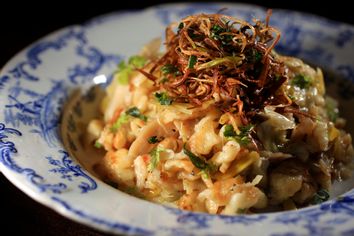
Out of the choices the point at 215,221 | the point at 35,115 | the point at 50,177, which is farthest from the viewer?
the point at 35,115

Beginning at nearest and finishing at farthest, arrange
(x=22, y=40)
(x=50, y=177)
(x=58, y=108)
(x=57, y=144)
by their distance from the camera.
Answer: (x=50, y=177), (x=57, y=144), (x=58, y=108), (x=22, y=40)

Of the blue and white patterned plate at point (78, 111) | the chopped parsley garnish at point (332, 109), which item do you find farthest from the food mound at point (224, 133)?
the blue and white patterned plate at point (78, 111)

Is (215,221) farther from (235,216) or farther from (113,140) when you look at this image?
(113,140)

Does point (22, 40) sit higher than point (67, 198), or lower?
lower

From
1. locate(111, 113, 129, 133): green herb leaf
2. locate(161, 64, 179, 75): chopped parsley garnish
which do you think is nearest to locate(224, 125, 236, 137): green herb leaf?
locate(161, 64, 179, 75): chopped parsley garnish

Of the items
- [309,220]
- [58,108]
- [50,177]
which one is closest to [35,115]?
[58,108]

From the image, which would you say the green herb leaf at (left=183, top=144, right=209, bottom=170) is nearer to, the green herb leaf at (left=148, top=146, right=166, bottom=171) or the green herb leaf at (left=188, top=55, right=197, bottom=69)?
the green herb leaf at (left=148, top=146, right=166, bottom=171)
